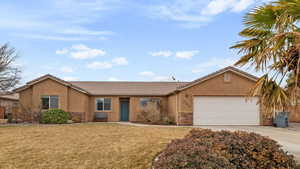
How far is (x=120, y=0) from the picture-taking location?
12.3 m

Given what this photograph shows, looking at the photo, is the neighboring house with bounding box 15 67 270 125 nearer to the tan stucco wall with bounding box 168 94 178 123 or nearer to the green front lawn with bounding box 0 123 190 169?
the tan stucco wall with bounding box 168 94 178 123

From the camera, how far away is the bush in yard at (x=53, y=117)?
63.9 ft

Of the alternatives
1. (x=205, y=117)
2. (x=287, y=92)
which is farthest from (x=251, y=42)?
(x=205, y=117)

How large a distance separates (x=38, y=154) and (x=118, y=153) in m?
2.61

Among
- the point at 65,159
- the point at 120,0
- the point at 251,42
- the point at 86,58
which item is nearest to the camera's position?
the point at 251,42

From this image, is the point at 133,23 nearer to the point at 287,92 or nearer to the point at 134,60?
the point at 134,60

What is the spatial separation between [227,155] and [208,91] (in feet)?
45.9

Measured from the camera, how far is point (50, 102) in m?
20.8

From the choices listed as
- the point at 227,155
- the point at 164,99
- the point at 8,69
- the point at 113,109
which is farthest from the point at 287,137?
the point at 8,69

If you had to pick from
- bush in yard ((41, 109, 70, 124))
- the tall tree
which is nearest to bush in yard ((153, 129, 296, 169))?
bush in yard ((41, 109, 70, 124))

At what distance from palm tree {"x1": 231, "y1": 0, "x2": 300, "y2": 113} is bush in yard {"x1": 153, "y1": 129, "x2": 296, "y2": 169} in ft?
3.30

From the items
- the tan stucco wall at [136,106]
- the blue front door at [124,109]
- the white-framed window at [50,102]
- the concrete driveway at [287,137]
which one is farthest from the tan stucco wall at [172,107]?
the white-framed window at [50,102]

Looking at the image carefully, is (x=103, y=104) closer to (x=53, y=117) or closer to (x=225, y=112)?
(x=53, y=117)

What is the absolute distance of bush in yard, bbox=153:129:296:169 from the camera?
4473 millimetres
